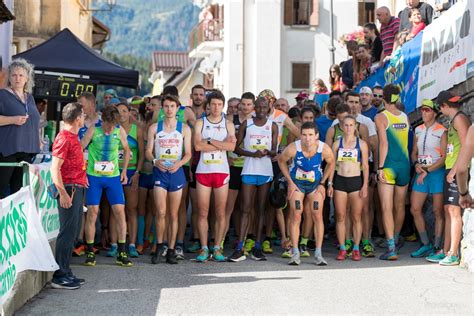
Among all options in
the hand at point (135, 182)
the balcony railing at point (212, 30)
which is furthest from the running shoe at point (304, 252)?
the balcony railing at point (212, 30)

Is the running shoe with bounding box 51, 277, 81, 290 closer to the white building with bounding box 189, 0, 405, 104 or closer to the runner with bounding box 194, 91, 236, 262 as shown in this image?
the runner with bounding box 194, 91, 236, 262

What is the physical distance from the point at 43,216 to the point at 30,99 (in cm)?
164

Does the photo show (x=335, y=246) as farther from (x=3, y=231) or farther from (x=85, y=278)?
(x=3, y=231)

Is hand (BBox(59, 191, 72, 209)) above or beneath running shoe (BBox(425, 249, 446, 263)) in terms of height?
above

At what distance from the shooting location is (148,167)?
14016mm

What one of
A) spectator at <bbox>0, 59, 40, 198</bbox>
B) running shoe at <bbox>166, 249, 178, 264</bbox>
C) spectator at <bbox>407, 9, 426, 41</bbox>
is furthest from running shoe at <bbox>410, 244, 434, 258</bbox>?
spectator at <bbox>0, 59, 40, 198</bbox>

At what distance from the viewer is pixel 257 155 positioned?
44.9 ft

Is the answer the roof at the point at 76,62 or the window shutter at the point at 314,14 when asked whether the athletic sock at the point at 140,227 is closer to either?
the roof at the point at 76,62

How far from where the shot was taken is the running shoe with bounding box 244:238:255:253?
1407cm

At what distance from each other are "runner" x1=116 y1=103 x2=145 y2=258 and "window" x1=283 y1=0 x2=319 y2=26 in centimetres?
3679

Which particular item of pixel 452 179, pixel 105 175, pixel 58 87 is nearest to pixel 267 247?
pixel 105 175

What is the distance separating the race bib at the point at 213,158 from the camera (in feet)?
44.2

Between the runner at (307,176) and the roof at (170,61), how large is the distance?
73.6 meters

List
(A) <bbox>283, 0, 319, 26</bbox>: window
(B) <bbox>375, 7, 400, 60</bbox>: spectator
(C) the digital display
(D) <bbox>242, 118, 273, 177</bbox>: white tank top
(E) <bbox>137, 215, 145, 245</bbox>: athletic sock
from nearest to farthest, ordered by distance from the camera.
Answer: (D) <bbox>242, 118, 273, 177</bbox>: white tank top → (E) <bbox>137, 215, 145, 245</bbox>: athletic sock → (C) the digital display → (B) <bbox>375, 7, 400, 60</bbox>: spectator → (A) <bbox>283, 0, 319, 26</bbox>: window
